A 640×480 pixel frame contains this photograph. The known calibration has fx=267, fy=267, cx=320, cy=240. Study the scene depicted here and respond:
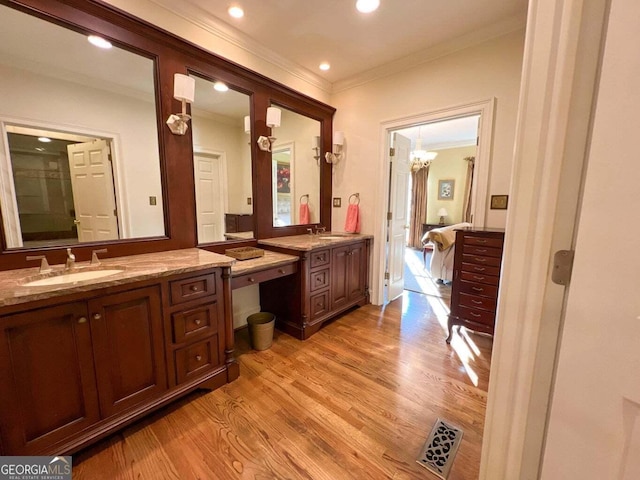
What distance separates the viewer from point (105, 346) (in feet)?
4.43

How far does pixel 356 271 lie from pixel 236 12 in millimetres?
2622

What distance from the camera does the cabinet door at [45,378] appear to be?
1.11 metres

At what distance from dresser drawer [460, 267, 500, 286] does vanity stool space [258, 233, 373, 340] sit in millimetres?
1132

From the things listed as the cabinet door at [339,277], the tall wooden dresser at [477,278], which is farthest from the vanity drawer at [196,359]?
the tall wooden dresser at [477,278]

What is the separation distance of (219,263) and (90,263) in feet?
2.62

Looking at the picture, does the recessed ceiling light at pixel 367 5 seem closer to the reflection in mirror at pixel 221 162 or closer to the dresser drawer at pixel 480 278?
the reflection in mirror at pixel 221 162

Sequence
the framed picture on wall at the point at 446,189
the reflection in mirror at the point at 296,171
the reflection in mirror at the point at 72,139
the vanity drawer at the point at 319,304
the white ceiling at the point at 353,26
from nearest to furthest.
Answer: the reflection in mirror at the point at 72,139, the white ceiling at the point at 353,26, the vanity drawer at the point at 319,304, the reflection in mirror at the point at 296,171, the framed picture on wall at the point at 446,189

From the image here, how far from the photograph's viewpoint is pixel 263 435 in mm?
1475

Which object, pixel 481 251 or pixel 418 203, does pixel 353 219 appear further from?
pixel 418 203

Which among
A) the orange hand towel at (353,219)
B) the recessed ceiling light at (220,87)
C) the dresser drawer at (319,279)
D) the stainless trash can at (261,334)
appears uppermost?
the recessed ceiling light at (220,87)

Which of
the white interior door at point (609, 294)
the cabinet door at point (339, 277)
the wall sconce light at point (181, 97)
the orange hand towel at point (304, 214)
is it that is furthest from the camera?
the orange hand towel at point (304, 214)

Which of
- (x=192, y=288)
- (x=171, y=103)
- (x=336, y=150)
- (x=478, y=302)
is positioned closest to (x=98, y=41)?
(x=171, y=103)

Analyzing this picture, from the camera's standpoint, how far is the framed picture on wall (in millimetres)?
6754

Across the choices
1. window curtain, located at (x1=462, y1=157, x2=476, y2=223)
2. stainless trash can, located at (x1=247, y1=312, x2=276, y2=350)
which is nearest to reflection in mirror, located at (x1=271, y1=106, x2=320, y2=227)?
stainless trash can, located at (x1=247, y1=312, x2=276, y2=350)
